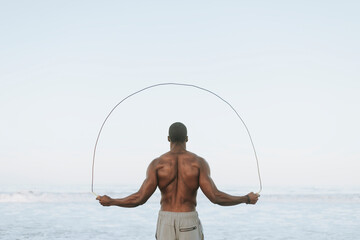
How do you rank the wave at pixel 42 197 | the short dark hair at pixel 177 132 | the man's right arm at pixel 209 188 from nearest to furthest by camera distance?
the man's right arm at pixel 209 188, the short dark hair at pixel 177 132, the wave at pixel 42 197

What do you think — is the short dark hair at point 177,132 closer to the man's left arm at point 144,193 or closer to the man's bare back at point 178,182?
the man's bare back at point 178,182

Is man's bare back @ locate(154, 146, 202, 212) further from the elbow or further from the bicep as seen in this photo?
the elbow

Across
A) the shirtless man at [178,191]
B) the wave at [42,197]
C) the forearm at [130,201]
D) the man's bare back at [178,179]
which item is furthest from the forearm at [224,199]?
the wave at [42,197]

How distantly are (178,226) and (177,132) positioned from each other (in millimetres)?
822

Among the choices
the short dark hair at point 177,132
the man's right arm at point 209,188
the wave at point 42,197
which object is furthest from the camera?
the wave at point 42,197

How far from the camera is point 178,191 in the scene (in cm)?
412

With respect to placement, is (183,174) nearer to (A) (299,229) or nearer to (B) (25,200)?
(A) (299,229)

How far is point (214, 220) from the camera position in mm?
13086

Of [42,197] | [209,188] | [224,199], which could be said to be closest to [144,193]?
[209,188]

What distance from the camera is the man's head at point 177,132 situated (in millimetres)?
4180

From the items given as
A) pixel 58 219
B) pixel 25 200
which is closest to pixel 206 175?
pixel 58 219

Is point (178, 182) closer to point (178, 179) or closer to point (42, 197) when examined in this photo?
point (178, 179)

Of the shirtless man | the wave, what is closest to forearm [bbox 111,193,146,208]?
the shirtless man

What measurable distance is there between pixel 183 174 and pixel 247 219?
→ 378 inches
